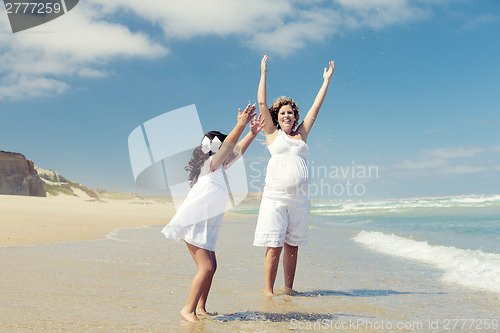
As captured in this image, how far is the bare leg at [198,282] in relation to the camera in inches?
131

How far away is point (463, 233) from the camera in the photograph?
41.5 feet

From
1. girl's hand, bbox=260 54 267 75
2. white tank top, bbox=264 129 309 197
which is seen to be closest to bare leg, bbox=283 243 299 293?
white tank top, bbox=264 129 309 197

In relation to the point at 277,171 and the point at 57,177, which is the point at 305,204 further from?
the point at 57,177

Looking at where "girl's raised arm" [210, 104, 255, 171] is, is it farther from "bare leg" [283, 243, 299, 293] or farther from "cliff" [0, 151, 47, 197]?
"cliff" [0, 151, 47, 197]

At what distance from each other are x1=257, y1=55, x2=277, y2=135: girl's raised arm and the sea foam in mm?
3089

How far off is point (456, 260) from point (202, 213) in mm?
5266

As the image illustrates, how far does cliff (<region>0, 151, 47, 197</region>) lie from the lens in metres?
40.2

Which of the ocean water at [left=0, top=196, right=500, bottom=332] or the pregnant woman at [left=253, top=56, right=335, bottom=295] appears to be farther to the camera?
the pregnant woman at [left=253, top=56, right=335, bottom=295]

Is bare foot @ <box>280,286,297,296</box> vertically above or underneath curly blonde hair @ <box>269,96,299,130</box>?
underneath

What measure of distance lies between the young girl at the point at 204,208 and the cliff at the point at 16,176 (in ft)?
139

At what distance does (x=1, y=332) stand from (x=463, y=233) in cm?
1264

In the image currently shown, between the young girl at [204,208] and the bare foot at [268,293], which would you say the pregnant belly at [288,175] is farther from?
the bare foot at [268,293]

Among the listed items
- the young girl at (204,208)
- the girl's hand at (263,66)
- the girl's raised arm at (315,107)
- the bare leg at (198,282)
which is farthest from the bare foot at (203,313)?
the girl's hand at (263,66)

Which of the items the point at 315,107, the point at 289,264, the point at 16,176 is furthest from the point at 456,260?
the point at 16,176
